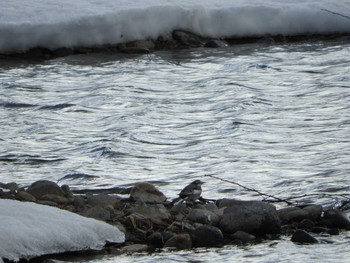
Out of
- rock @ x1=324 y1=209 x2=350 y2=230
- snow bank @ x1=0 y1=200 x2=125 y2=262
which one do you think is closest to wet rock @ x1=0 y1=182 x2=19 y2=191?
snow bank @ x1=0 y1=200 x2=125 y2=262

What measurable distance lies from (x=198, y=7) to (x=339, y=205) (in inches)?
299

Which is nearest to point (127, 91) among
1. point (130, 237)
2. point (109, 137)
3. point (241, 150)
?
point (109, 137)

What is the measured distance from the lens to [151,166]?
7191 millimetres

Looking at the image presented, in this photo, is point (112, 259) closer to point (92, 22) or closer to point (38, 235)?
point (38, 235)

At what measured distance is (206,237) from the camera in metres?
5.32

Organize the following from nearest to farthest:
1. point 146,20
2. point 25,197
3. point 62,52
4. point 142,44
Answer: point 25,197
point 62,52
point 142,44
point 146,20

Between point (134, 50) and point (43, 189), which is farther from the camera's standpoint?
point (134, 50)

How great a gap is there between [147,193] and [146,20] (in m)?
6.91

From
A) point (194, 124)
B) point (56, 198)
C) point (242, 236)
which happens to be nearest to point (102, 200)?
point (56, 198)

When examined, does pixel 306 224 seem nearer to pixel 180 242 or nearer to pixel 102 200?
pixel 180 242

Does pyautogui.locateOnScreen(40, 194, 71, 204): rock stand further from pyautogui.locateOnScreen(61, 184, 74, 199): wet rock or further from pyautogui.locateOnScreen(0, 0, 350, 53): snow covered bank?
Result: pyautogui.locateOnScreen(0, 0, 350, 53): snow covered bank

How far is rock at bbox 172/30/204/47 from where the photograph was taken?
12891 mm

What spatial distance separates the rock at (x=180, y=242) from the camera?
5.26m

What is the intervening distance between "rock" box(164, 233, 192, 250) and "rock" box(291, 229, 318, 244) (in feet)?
1.72
